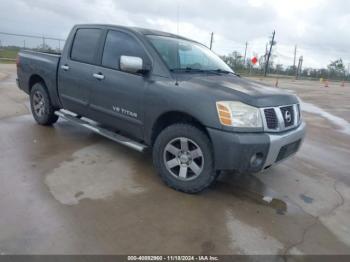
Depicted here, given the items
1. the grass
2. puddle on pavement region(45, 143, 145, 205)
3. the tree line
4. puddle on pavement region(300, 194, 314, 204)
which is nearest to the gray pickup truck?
puddle on pavement region(45, 143, 145, 205)

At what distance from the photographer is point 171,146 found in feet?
11.8

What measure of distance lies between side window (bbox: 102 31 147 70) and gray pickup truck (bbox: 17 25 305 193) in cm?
1

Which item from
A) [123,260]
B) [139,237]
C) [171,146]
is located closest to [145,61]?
[171,146]

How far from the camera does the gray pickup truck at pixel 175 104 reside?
319cm

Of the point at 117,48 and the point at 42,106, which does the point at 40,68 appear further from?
the point at 117,48

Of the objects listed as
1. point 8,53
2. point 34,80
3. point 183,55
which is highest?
point 8,53

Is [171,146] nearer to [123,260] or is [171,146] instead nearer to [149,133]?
[149,133]

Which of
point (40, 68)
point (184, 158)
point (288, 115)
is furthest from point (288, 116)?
point (40, 68)

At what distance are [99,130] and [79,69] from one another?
0.98m

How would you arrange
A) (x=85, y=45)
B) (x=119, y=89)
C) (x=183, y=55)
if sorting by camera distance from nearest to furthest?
1. (x=119, y=89)
2. (x=183, y=55)
3. (x=85, y=45)

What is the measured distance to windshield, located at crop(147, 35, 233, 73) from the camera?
3.94 m

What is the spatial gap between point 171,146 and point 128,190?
0.70 meters

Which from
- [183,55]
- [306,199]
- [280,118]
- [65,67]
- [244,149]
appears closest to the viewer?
[244,149]

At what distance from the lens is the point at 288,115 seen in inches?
142
